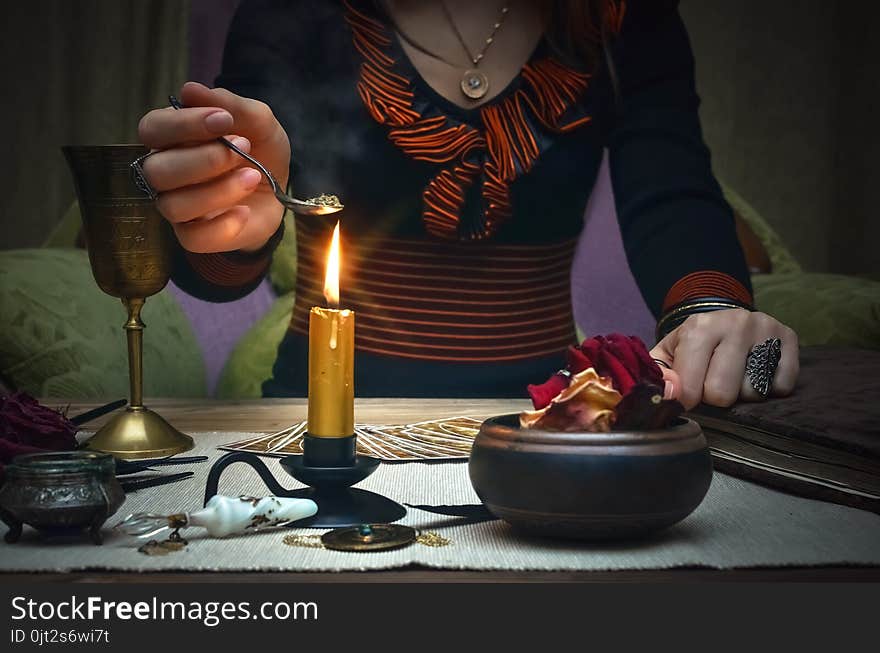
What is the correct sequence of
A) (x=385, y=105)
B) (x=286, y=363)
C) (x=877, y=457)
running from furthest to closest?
(x=286, y=363) < (x=385, y=105) < (x=877, y=457)

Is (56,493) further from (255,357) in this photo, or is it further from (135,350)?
(255,357)

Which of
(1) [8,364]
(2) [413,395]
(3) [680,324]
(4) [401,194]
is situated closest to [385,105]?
(4) [401,194]

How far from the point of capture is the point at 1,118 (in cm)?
193

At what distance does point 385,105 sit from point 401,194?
141mm

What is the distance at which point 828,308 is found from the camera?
129 cm

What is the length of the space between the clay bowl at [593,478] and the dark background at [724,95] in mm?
1657

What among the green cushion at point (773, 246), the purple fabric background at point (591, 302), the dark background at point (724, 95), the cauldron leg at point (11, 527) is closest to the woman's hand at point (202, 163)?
the cauldron leg at point (11, 527)

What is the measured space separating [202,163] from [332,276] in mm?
163

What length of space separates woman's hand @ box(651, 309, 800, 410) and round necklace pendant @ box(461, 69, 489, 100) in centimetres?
51

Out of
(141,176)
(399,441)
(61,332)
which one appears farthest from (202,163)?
(61,332)

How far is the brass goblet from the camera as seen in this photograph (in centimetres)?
63

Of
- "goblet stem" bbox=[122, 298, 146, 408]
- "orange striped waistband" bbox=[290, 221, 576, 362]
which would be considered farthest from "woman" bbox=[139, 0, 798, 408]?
"goblet stem" bbox=[122, 298, 146, 408]

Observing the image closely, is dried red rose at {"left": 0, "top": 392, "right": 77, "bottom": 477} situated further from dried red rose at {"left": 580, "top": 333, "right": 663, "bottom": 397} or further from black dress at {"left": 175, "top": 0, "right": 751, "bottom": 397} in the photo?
black dress at {"left": 175, "top": 0, "right": 751, "bottom": 397}

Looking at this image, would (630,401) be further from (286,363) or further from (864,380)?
(286,363)
